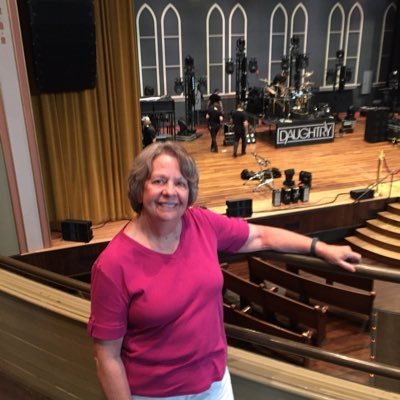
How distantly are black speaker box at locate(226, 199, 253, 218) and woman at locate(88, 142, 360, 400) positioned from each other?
520 cm

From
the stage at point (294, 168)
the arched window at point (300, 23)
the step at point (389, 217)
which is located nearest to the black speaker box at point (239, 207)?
the stage at point (294, 168)

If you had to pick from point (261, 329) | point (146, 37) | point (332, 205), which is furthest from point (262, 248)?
point (146, 37)

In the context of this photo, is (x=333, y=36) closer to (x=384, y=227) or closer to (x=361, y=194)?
(x=361, y=194)

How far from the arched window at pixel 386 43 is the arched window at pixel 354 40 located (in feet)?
2.47

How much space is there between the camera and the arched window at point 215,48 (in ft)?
38.7

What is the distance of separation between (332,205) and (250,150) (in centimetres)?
349

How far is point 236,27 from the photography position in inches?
475

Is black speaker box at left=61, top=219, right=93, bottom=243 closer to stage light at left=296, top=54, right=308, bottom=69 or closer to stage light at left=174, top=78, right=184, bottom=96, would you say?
stage light at left=174, top=78, right=184, bottom=96

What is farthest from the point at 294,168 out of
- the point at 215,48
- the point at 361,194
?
the point at 215,48

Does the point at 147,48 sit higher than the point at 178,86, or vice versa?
the point at 147,48

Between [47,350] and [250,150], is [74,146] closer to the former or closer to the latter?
[47,350]

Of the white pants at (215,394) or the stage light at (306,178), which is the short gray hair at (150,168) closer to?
the white pants at (215,394)

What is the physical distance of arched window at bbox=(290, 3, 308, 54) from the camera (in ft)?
40.9

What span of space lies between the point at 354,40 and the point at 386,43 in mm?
1134
